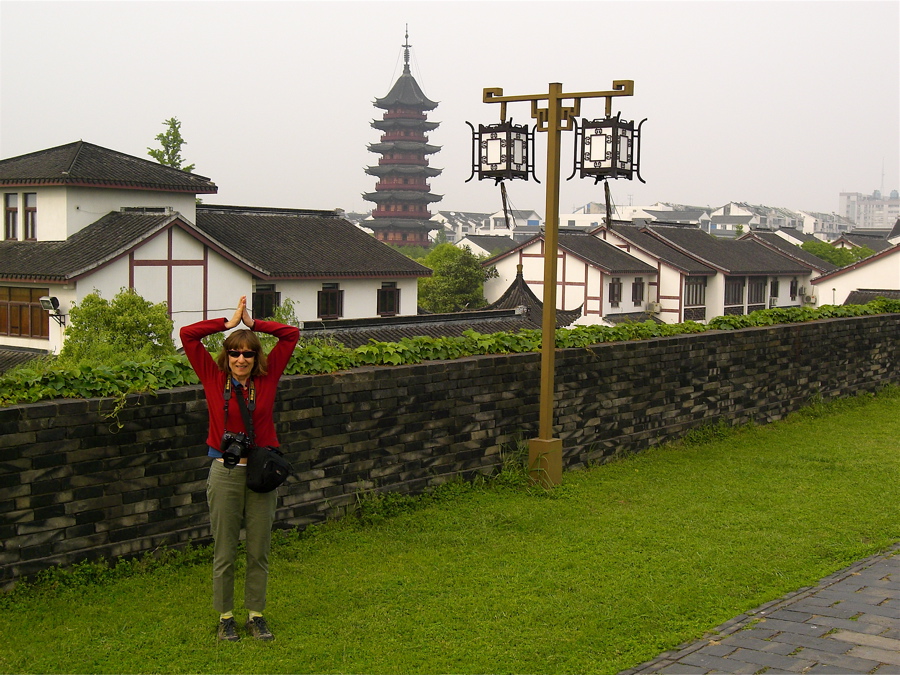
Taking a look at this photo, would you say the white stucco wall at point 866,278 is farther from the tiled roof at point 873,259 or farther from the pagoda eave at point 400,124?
the pagoda eave at point 400,124

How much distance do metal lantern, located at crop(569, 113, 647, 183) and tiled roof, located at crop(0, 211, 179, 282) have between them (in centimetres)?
1631

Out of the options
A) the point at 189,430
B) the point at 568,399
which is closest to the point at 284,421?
the point at 189,430

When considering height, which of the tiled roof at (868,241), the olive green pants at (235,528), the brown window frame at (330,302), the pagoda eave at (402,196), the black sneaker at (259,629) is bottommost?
the black sneaker at (259,629)

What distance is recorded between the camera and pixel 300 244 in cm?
2961

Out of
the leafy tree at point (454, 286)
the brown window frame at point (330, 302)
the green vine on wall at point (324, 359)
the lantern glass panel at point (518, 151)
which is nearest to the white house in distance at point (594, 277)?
the leafy tree at point (454, 286)

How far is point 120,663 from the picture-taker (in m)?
4.27

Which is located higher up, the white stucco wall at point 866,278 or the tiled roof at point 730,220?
the tiled roof at point 730,220

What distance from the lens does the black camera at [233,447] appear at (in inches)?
175

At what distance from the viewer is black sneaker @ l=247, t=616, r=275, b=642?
4.59 m

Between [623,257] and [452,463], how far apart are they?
118 ft

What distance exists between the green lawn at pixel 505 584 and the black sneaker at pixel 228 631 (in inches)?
2.2

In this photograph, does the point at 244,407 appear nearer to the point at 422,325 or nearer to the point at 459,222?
the point at 422,325

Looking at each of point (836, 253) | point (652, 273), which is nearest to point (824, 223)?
point (836, 253)

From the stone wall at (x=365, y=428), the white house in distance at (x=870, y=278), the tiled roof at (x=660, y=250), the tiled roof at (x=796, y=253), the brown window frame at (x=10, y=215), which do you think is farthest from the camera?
the tiled roof at (x=796, y=253)
